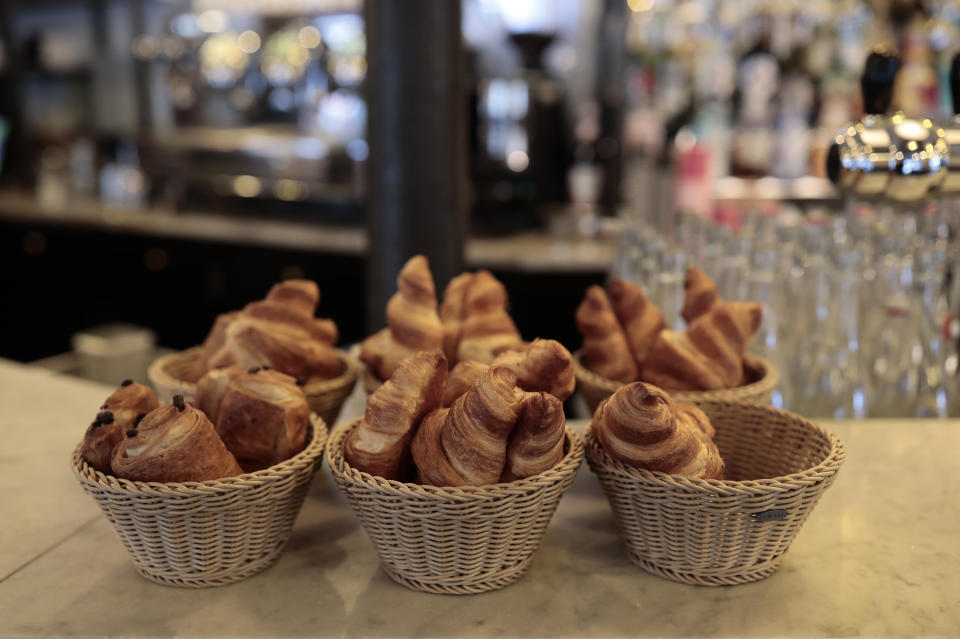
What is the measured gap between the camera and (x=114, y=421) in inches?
37.5


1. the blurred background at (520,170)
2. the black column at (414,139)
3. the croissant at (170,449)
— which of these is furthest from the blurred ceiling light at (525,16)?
the croissant at (170,449)

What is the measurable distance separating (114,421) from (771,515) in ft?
2.12

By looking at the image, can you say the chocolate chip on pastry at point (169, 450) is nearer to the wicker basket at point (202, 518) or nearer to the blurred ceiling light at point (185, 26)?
the wicker basket at point (202, 518)

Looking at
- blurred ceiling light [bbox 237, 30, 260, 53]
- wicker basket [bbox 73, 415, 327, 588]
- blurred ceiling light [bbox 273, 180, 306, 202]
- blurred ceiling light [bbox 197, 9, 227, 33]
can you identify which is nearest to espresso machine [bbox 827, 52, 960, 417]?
wicker basket [bbox 73, 415, 327, 588]

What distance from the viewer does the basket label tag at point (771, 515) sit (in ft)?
3.00

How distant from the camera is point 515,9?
11.3 feet

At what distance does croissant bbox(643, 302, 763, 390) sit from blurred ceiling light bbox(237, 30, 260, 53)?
380cm

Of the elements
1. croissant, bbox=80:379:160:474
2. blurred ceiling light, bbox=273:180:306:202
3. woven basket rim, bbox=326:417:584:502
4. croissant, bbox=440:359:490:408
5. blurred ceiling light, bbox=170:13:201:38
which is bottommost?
woven basket rim, bbox=326:417:584:502

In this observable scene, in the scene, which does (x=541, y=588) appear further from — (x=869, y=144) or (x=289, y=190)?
(x=289, y=190)

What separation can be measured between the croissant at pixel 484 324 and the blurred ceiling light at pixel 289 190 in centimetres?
266

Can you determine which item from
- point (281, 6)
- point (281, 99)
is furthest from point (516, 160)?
point (281, 6)

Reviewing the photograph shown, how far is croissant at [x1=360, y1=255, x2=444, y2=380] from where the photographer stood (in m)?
1.20

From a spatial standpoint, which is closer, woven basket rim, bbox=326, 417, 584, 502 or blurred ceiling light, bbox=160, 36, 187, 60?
woven basket rim, bbox=326, 417, 584, 502

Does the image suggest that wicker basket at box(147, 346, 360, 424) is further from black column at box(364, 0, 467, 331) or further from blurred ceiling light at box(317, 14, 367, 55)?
blurred ceiling light at box(317, 14, 367, 55)
